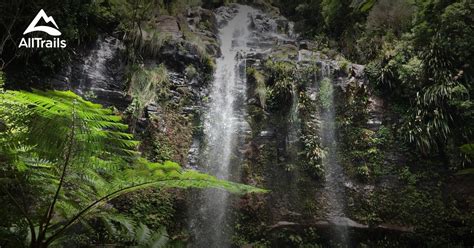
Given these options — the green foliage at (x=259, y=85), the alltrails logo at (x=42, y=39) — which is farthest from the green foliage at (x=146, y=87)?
the green foliage at (x=259, y=85)

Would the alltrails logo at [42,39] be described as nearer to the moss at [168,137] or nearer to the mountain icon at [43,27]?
the mountain icon at [43,27]

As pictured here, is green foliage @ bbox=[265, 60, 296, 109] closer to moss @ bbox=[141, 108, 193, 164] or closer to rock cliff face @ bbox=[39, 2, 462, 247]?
rock cliff face @ bbox=[39, 2, 462, 247]

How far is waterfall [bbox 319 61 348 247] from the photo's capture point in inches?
265

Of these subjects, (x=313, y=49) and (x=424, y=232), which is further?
(x=313, y=49)

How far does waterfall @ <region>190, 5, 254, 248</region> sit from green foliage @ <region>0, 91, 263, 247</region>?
4222 mm

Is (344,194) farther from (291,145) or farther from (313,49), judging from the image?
(313,49)

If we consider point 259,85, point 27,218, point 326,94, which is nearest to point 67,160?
point 27,218

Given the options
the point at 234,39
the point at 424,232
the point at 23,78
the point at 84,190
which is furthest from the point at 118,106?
the point at 424,232

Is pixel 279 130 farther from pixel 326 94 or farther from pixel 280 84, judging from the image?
pixel 326 94

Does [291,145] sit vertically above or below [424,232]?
above

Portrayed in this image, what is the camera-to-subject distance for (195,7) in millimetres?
13117

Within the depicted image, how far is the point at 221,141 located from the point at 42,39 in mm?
4811

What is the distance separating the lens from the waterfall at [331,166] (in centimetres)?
672

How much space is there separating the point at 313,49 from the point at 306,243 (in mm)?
7502
